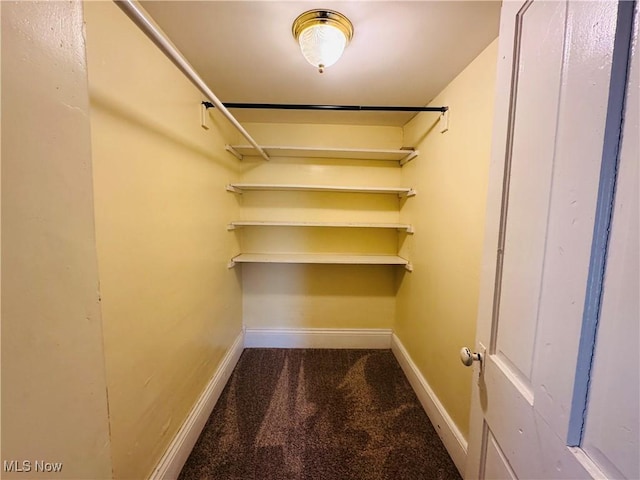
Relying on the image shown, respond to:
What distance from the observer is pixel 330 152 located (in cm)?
217

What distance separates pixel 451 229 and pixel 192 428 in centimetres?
190

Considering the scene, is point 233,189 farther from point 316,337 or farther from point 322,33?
point 316,337

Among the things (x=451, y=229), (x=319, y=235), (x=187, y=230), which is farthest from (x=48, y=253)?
(x=319, y=235)

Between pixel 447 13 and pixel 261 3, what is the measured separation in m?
0.77

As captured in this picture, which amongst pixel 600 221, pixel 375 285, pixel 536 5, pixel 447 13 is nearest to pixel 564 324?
pixel 600 221

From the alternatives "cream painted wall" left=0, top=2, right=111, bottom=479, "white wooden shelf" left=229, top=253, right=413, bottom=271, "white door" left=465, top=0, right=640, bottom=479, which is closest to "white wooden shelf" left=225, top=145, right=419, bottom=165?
"white wooden shelf" left=229, top=253, right=413, bottom=271

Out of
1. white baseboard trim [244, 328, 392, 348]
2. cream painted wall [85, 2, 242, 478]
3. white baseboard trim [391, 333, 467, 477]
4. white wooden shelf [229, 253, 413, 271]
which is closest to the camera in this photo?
cream painted wall [85, 2, 242, 478]

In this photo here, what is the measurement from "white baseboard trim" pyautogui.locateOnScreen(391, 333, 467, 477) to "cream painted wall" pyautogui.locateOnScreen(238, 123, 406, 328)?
0.56m

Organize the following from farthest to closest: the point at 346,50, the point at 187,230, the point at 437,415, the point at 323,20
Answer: the point at 437,415, the point at 187,230, the point at 346,50, the point at 323,20

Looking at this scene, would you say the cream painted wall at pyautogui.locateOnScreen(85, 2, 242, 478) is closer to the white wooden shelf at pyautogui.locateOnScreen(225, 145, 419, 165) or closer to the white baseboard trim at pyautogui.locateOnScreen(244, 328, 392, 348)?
the white wooden shelf at pyautogui.locateOnScreen(225, 145, 419, 165)

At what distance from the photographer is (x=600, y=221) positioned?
0.42 m

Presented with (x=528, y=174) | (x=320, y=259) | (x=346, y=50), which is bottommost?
(x=320, y=259)

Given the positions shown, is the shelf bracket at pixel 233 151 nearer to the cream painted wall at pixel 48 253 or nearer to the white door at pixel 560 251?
the cream painted wall at pixel 48 253

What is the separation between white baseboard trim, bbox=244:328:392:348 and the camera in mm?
2553
